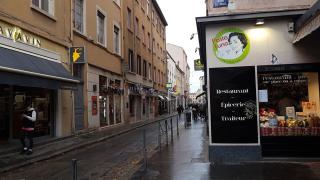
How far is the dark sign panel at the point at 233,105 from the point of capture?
1123 centimetres

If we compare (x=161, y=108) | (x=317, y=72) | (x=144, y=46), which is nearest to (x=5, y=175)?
(x=317, y=72)

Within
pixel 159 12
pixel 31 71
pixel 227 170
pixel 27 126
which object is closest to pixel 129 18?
pixel 159 12

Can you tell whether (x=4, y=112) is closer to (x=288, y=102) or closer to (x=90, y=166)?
(x=90, y=166)

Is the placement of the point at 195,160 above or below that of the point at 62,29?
below

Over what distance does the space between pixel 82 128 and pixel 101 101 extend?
4.05 metres

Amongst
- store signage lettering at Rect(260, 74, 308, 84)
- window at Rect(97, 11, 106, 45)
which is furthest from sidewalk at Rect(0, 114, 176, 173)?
window at Rect(97, 11, 106, 45)

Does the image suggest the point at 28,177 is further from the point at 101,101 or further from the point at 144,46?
the point at 144,46

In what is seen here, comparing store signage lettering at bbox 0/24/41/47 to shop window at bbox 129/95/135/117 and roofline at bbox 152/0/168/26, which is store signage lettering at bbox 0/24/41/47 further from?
roofline at bbox 152/0/168/26

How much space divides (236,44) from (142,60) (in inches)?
1224

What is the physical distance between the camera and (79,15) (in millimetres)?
23328

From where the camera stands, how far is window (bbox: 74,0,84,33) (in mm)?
22703

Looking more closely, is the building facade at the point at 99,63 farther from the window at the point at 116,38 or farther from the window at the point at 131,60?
the window at the point at 131,60

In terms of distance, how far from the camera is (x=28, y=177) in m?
10.7

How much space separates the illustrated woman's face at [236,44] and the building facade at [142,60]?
2140 cm
